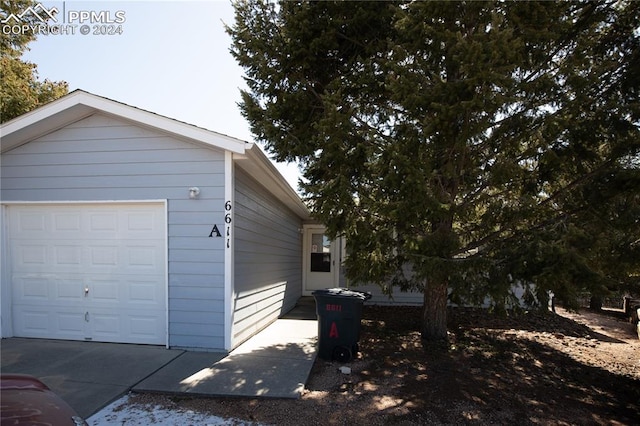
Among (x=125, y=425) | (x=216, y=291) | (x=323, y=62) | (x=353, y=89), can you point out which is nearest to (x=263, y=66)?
(x=323, y=62)

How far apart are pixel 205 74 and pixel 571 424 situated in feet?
23.4

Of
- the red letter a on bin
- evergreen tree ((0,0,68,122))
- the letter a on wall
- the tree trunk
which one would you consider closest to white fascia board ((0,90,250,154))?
the letter a on wall

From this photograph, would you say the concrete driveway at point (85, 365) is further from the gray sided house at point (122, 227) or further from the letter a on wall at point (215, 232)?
the letter a on wall at point (215, 232)

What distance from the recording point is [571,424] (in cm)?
344

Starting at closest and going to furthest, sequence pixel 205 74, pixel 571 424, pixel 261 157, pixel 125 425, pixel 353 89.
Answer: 1. pixel 125 425
2. pixel 571 424
3. pixel 261 157
4. pixel 353 89
5. pixel 205 74

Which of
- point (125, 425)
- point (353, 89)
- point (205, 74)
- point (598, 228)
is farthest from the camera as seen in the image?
point (205, 74)

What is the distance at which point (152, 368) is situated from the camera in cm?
438

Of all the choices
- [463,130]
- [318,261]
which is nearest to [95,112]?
[463,130]

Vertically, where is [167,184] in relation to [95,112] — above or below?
below

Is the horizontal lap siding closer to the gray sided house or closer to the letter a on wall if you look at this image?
the gray sided house

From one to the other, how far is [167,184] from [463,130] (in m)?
4.23

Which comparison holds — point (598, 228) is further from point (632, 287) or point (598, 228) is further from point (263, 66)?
point (263, 66)

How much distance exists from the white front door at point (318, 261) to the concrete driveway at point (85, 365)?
6966 millimetres

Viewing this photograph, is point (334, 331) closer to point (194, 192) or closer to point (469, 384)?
point (469, 384)
